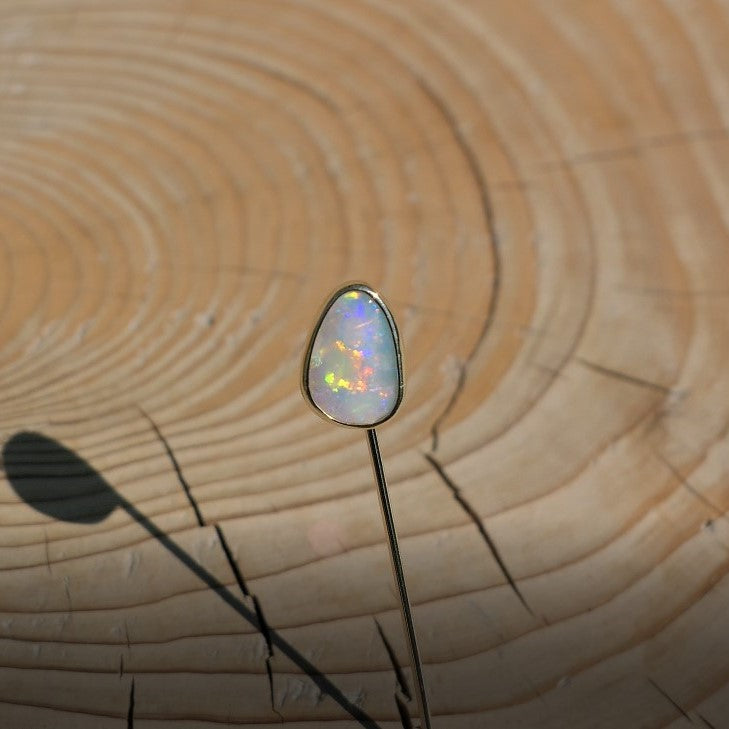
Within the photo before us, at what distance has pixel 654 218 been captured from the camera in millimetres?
1708

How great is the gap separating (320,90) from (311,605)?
3.66 feet

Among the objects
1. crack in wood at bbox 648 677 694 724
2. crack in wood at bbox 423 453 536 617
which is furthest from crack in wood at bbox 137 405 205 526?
crack in wood at bbox 648 677 694 724

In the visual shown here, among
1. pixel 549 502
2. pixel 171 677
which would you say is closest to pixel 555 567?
pixel 549 502

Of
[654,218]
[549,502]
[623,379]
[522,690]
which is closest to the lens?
[522,690]

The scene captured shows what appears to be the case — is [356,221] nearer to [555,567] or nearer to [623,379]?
[623,379]

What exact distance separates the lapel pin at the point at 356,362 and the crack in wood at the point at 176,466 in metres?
0.34

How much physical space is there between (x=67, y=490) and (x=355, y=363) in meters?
0.52

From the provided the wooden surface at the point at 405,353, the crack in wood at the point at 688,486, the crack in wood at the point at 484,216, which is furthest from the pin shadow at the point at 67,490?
the crack in wood at the point at 688,486

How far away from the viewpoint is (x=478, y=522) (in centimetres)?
135

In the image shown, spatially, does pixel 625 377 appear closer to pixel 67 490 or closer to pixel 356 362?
pixel 356 362

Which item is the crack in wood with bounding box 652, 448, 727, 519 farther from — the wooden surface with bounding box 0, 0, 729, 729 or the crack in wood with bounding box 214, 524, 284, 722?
the crack in wood with bounding box 214, 524, 284, 722

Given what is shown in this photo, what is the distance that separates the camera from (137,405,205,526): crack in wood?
1.38 meters

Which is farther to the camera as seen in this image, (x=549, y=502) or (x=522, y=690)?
(x=549, y=502)

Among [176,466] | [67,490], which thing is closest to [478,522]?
[176,466]
